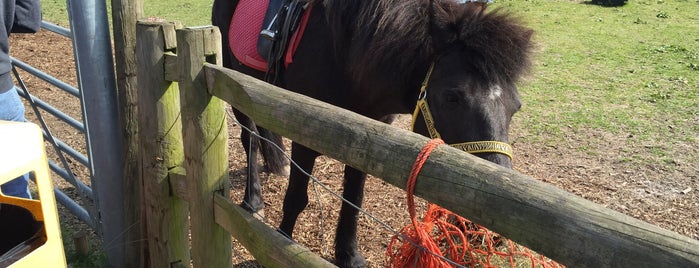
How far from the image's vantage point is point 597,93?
274 inches

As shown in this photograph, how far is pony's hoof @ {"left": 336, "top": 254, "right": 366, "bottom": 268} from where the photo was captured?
3.76m

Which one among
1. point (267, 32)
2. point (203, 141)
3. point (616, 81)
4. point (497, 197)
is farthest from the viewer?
point (616, 81)

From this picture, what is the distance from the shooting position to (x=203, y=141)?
2393 millimetres

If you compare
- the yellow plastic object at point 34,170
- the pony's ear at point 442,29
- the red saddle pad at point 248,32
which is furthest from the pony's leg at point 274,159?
the yellow plastic object at point 34,170

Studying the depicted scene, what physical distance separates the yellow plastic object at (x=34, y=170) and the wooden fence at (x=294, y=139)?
0.58 meters

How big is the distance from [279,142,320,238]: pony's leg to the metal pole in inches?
36.6

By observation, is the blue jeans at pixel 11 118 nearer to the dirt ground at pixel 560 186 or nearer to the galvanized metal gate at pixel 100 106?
the galvanized metal gate at pixel 100 106

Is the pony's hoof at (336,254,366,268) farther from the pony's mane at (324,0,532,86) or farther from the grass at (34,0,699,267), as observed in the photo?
the grass at (34,0,699,267)

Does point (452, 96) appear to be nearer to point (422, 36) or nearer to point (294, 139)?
point (422, 36)

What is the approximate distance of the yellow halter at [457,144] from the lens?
8.04 ft

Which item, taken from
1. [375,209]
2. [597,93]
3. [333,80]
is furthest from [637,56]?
[333,80]

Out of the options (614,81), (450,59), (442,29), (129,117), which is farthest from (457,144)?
(614,81)

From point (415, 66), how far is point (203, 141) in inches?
43.5

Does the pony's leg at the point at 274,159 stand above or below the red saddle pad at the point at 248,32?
below
